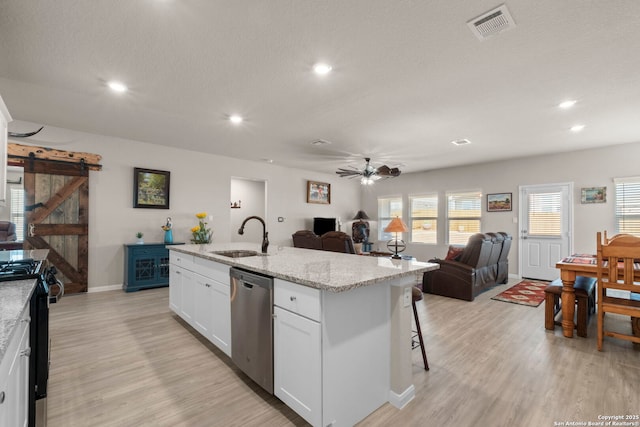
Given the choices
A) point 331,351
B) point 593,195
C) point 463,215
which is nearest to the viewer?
point 331,351

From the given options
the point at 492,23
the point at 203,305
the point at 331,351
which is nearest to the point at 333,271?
the point at 331,351

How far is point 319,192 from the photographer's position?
7.89m

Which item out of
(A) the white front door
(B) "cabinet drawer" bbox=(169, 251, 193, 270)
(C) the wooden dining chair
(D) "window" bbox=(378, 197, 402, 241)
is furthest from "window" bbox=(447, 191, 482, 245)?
(B) "cabinet drawer" bbox=(169, 251, 193, 270)

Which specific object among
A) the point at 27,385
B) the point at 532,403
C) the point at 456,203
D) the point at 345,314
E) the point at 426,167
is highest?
the point at 426,167

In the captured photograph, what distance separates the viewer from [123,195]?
193 inches

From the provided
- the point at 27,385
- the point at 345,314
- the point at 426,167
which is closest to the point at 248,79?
the point at 345,314

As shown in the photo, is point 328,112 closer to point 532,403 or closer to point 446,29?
point 446,29

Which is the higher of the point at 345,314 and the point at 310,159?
the point at 310,159

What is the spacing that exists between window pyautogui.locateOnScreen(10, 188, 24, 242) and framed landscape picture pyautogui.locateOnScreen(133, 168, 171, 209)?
4.41ft

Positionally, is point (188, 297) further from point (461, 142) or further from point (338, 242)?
point (461, 142)

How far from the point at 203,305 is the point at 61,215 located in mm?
3281

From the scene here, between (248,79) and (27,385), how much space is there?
2.59 m

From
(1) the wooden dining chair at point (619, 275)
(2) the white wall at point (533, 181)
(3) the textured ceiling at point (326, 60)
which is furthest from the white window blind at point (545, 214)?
(1) the wooden dining chair at point (619, 275)

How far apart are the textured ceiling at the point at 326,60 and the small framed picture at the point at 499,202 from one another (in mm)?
1939
